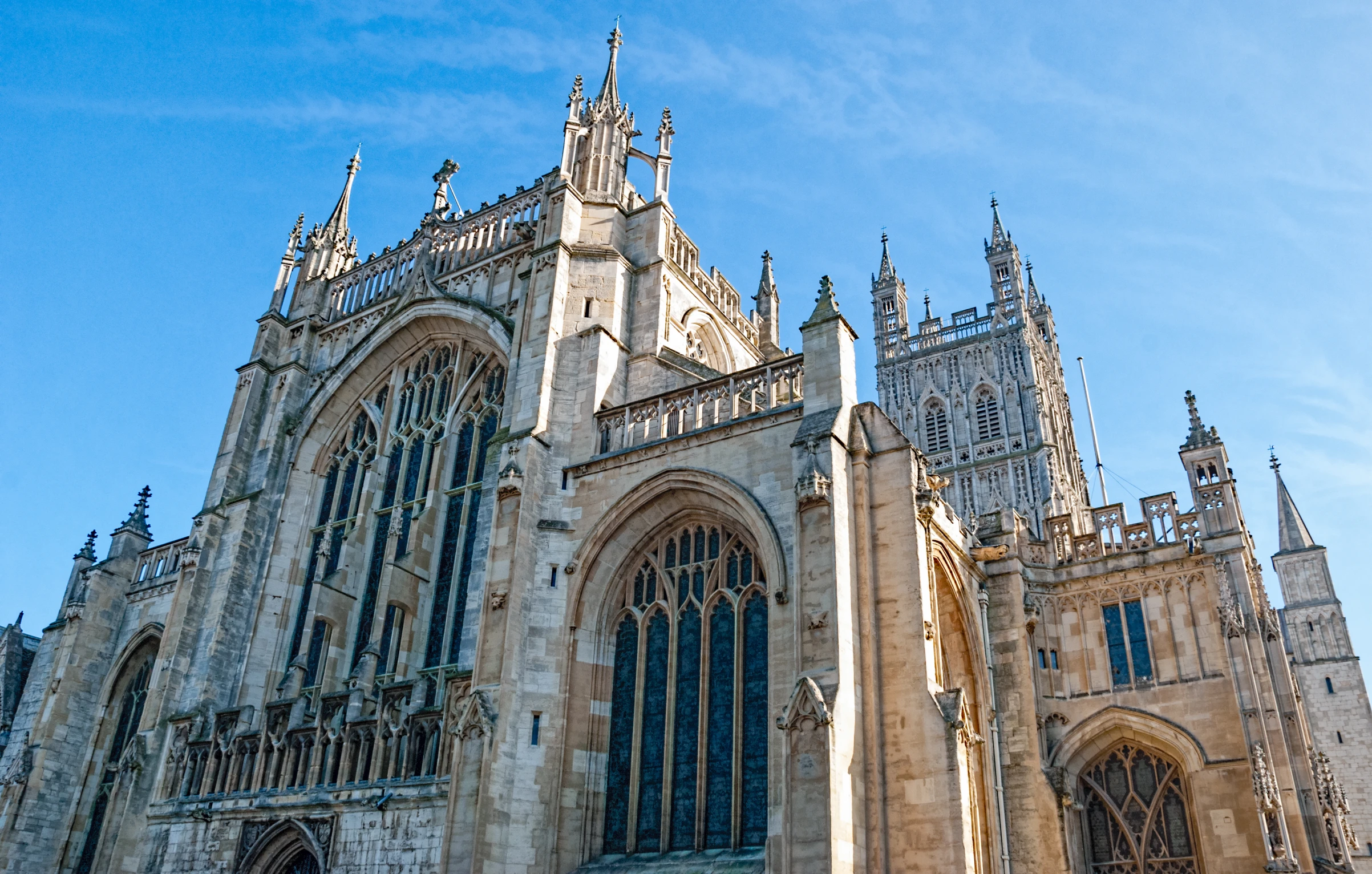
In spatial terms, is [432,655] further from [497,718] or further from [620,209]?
[620,209]

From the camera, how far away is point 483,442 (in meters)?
19.1

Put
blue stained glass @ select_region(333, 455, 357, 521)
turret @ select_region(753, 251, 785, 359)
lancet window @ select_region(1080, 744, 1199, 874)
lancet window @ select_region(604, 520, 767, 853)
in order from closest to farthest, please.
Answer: lancet window @ select_region(604, 520, 767, 853) < lancet window @ select_region(1080, 744, 1199, 874) < blue stained glass @ select_region(333, 455, 357, 521) < turret @ select_region(753, 251, 785, 359)

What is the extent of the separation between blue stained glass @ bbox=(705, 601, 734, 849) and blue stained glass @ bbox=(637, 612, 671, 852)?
2.24 ft

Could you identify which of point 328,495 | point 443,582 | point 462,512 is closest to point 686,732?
point 443,582

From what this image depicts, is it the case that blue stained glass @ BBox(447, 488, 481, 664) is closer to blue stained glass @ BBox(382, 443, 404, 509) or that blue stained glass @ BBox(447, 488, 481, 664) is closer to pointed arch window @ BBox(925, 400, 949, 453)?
blue stained glass @ BBox(382, 443, 404, 509)

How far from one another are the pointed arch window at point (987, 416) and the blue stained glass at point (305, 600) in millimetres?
34495

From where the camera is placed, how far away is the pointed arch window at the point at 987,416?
47938 millimetres

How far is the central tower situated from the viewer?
4531cm

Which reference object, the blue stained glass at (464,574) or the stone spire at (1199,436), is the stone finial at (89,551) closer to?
the blue stained glass at (464,574)

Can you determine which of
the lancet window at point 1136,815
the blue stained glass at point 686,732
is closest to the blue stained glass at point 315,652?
the blue stained glass at point 686,732

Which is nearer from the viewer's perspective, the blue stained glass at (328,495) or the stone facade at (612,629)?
the stone facade at (612,629)

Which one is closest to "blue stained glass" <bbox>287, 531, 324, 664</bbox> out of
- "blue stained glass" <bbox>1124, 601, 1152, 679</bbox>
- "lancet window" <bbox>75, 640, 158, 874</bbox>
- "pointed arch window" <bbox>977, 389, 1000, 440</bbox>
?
"lancet window" <bbox>75, 640, 158, 874</bbox>

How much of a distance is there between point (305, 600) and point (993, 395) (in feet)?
120

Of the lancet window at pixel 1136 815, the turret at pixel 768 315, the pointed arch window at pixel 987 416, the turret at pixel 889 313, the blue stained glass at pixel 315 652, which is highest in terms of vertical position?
the turret at pixel 889 313
